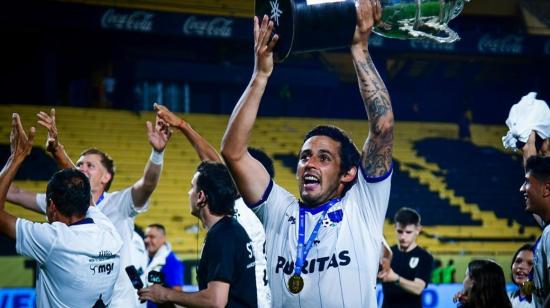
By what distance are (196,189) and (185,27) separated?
15.6 m

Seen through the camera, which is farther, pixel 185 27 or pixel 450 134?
pixel 450 134

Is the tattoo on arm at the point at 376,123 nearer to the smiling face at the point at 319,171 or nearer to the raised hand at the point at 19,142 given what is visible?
the smiling face at the point at 319,171

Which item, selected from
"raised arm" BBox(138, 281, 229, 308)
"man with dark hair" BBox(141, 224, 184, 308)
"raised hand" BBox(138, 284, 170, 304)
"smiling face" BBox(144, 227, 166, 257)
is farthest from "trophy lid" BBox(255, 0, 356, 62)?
"smiling face" BBox(144, 227, 166, 257)

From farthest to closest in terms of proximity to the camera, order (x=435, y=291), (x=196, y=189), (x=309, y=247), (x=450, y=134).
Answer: (x=450, y=134) → (x=435, y=291) → (x=196, y=189) → (x=309, y=247)

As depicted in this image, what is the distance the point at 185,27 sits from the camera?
2019cm

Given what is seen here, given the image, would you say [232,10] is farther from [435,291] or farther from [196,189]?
[196,189]

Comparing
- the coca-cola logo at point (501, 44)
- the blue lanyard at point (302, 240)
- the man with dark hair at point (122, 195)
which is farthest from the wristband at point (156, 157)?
the coca-cola logo at point (501, 44)

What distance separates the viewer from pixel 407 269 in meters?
7.67

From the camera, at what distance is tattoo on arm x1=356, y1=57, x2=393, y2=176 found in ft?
11.6

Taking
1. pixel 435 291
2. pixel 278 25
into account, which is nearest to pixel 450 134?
pixel 435 291

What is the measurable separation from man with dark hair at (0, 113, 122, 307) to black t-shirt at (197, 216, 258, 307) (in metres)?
0.62

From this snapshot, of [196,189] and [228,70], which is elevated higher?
[196,189]

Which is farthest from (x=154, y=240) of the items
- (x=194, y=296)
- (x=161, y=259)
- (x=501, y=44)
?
(x=501, y=44)

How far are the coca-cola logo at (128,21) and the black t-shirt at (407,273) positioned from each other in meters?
13.1
